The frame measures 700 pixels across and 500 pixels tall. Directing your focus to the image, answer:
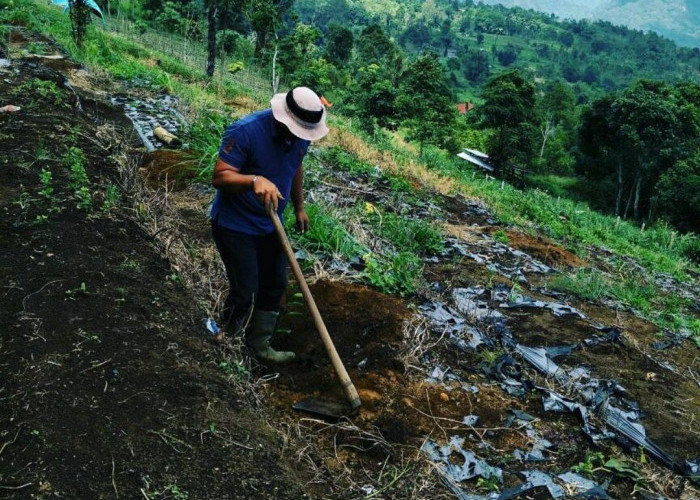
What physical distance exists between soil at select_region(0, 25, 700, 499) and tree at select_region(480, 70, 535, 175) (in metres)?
27.0

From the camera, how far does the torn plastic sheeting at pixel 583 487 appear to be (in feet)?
9.30

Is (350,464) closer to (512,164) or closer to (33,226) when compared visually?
(33,226)

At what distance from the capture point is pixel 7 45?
9.40 m

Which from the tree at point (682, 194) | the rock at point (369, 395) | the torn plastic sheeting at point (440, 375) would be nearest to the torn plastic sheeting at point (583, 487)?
the torn plastic sheeting at point (440, 375)

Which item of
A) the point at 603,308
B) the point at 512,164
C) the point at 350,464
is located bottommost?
the point at 512,164

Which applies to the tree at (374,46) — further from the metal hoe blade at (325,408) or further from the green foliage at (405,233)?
the metal hoe blade at (325,408)

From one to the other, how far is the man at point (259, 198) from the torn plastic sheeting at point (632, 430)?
6.41 ft

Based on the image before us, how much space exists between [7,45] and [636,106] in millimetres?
28424

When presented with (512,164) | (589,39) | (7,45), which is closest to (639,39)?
(589,39)

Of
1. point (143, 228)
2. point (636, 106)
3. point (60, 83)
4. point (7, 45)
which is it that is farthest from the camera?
point (636, 106)

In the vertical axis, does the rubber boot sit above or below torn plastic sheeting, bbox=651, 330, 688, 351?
above

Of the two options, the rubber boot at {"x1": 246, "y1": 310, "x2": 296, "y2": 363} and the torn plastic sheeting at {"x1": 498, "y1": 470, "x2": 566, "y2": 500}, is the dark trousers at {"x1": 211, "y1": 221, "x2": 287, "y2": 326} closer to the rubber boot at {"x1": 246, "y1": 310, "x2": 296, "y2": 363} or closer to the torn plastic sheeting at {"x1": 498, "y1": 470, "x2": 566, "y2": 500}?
the rubber boot at {"x1": 246, "y1": 310, "x2": 296, "y2": 363}

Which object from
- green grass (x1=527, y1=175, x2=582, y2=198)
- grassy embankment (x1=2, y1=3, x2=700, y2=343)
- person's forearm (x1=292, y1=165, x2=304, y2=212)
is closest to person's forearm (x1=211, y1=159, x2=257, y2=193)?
person's forearm (x1=292, y1=165, x2=304, y2=212)

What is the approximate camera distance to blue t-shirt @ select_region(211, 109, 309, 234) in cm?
300
